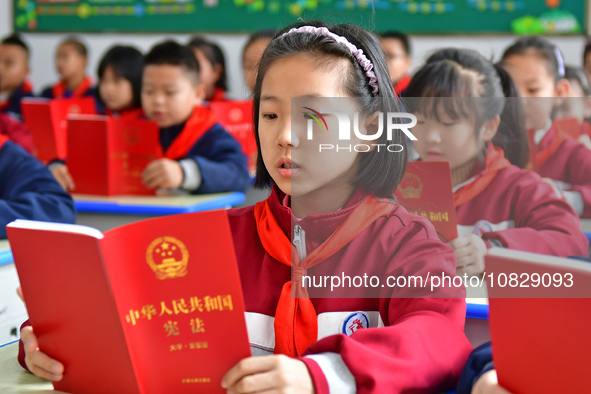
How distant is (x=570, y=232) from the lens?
4.69 ft

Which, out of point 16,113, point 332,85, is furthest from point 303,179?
point 16,113

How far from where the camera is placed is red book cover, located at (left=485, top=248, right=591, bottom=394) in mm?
571

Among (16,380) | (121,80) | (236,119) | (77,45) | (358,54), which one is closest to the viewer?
(16,380)

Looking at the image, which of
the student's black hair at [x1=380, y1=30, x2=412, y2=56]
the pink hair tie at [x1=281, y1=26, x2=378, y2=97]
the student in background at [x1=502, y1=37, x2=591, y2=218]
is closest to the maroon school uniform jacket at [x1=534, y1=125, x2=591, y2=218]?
the student in background at [x1=502, y1=37, x2=591, y2=218]

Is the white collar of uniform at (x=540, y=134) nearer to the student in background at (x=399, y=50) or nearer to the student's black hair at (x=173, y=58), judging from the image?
the student's black hair at (x=173, y=58)

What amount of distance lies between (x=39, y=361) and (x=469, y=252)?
78 cm

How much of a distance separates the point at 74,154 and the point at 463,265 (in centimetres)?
163

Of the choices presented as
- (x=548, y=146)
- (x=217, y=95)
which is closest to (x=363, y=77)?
(x=548, y=146)

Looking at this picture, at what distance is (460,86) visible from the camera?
146 centimetres

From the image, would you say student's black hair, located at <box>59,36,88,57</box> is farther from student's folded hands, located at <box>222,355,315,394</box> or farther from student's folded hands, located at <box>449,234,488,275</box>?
student's folded hands, located at <box>222,355,315,394</box>

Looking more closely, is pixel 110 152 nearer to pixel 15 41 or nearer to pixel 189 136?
pixel 189 136

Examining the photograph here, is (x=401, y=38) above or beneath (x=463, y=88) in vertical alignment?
above

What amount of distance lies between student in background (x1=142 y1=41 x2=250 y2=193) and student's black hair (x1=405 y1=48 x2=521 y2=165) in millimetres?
1126

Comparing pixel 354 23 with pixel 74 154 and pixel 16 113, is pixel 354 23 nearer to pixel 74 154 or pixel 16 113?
pixel 74 154
